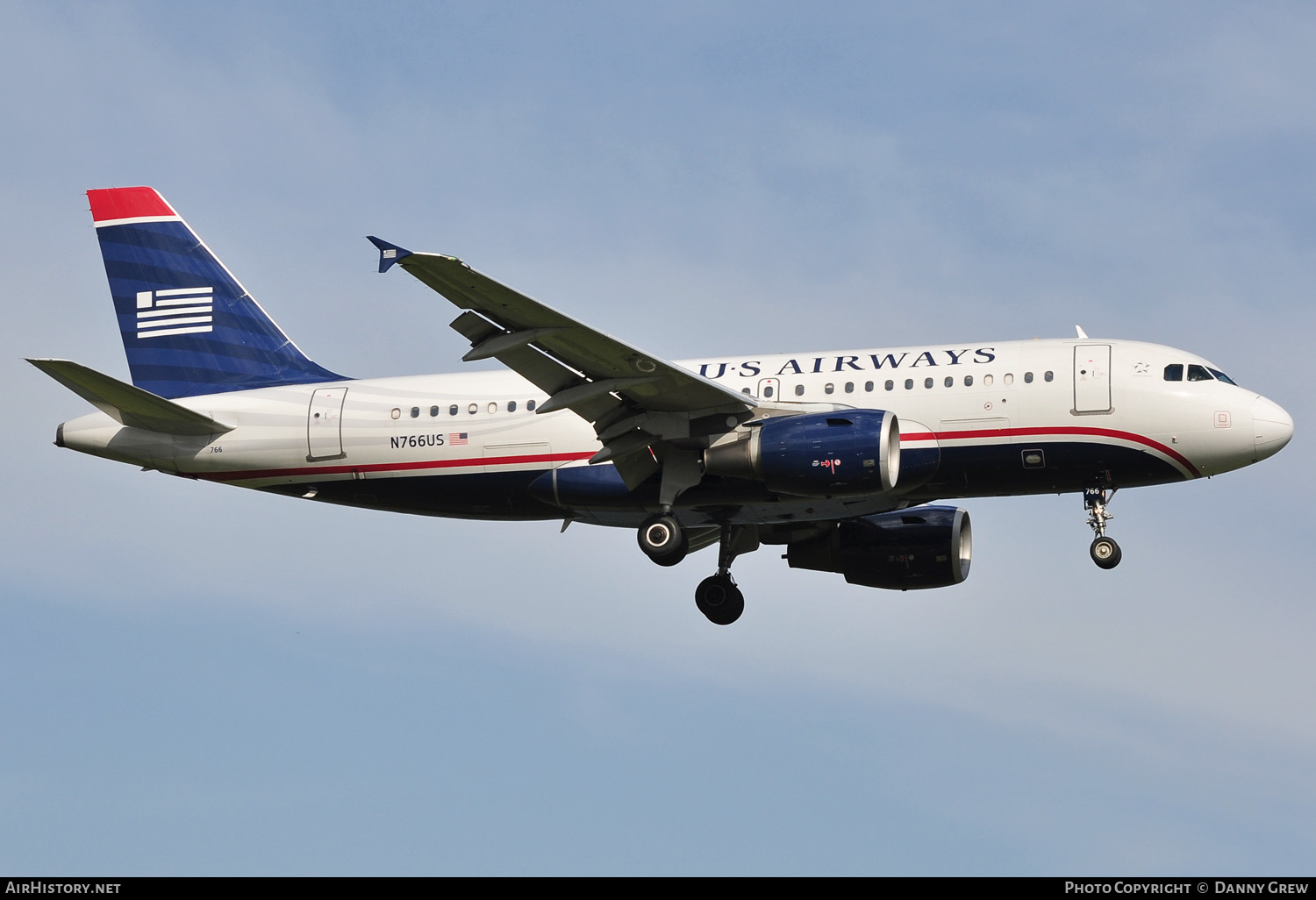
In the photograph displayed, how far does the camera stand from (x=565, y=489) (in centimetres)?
3572

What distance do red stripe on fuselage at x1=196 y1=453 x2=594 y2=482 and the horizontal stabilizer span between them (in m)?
1.03

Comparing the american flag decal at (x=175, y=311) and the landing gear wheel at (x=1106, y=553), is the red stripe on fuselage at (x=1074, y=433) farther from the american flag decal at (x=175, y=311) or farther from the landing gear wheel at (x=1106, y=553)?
the american flag decal at (x=175, y=311)

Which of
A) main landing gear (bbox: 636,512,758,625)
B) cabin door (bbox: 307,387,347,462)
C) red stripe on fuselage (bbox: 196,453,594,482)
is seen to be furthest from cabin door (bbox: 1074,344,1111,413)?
cabin door (bbox: 307,387,347,462)

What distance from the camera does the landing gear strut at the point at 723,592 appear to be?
38.7 m

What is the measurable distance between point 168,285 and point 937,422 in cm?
1854

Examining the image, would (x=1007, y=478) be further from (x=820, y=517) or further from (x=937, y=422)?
(x=820, y=517)

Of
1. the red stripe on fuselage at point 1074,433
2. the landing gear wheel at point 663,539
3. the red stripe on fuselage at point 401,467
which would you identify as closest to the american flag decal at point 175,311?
the red stripe on fuselage at point 401,467

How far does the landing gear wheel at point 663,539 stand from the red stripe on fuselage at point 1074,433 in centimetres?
539

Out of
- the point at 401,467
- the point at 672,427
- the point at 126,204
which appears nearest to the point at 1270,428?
the point at 672,427

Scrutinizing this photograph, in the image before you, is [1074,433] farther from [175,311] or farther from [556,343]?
[175,311]

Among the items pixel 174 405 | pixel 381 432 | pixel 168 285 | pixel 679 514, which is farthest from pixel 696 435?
pixel 168 285

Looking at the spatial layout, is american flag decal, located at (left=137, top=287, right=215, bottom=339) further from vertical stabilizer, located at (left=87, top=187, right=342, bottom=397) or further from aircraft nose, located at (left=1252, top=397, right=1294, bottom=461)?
aircraft nose, located at (left=1252, top=397, right=1294, bottom=461)

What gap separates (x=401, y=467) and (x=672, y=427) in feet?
20.7

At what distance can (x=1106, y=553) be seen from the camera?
34375 millimetres
